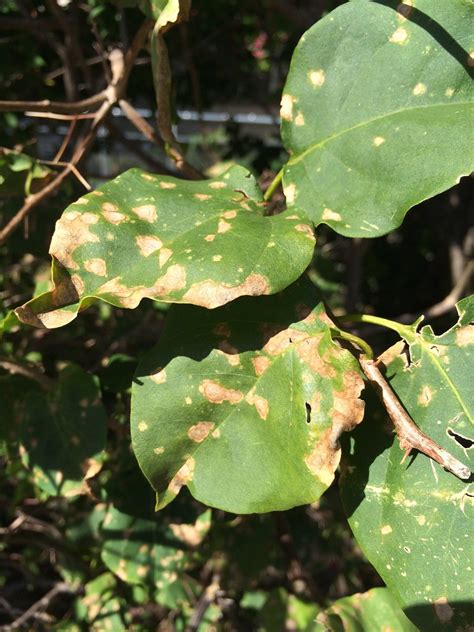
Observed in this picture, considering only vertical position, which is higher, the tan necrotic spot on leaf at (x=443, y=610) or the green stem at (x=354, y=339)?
the green stem at (x=354, y=339)

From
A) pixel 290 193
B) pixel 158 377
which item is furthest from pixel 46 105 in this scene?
pixel 158 377

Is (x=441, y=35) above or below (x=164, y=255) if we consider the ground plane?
above

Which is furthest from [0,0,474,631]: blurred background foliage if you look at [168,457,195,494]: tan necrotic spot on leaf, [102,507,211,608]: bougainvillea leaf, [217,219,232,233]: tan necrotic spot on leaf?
[168,457,195,494]: tan necrotic spot on leaf

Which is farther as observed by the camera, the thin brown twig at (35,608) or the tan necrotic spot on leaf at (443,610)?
the thin brown twig at (35,608)

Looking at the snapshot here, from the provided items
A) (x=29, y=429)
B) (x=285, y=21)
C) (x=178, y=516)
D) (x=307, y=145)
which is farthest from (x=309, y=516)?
(x=285, y=21)

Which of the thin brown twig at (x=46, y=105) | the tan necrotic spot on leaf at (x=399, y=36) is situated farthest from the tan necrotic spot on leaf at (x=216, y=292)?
the thin brown twig at (x=46, y=105)

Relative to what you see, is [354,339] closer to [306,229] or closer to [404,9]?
[306,229]

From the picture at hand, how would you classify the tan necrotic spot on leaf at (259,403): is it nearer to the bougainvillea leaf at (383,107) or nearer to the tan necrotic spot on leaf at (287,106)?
the bougainvillea leaf at (383,107)
